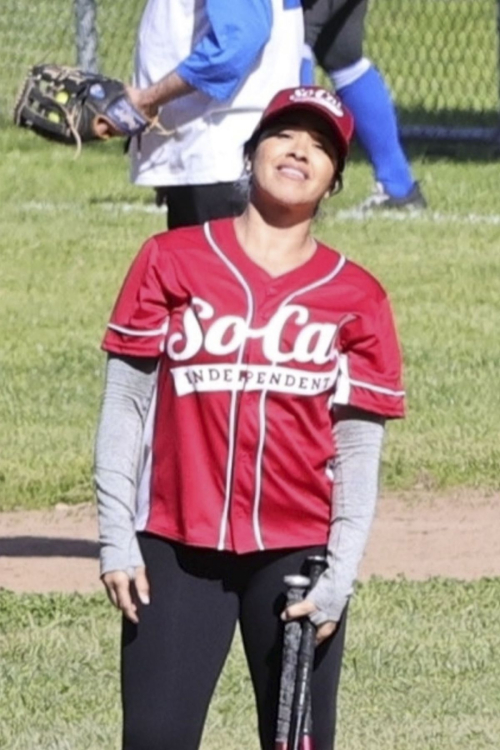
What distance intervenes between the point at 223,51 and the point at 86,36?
795 centimetres

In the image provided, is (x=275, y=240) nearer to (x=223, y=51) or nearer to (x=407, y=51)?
(x=223, y=51)

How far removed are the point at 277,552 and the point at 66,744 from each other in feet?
4.36

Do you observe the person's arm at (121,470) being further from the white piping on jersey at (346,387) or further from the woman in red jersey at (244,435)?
the white piping on jersey at (346,387)

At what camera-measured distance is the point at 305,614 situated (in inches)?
139

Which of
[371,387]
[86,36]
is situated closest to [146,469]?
[371,387]

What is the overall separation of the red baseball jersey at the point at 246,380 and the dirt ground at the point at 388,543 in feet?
8.03

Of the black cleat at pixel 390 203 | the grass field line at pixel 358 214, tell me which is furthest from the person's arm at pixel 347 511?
the black cleat at pixel 390 203

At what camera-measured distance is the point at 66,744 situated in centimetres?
476

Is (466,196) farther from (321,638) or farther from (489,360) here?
(321,638)

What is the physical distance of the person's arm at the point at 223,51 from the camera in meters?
5.46

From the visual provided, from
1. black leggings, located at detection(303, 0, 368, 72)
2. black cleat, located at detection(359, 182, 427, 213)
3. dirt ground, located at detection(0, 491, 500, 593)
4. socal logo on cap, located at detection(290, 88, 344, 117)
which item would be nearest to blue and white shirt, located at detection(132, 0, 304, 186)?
dirt ground, located at detection(0, 491, 500, 593)

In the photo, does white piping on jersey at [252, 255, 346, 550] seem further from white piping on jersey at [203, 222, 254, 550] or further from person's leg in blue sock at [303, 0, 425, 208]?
person's leg in blue sock at [303, 0, 425, 208]

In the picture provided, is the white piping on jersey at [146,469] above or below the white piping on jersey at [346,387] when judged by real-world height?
below

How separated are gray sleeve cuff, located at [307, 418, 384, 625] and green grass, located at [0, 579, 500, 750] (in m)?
1.29
